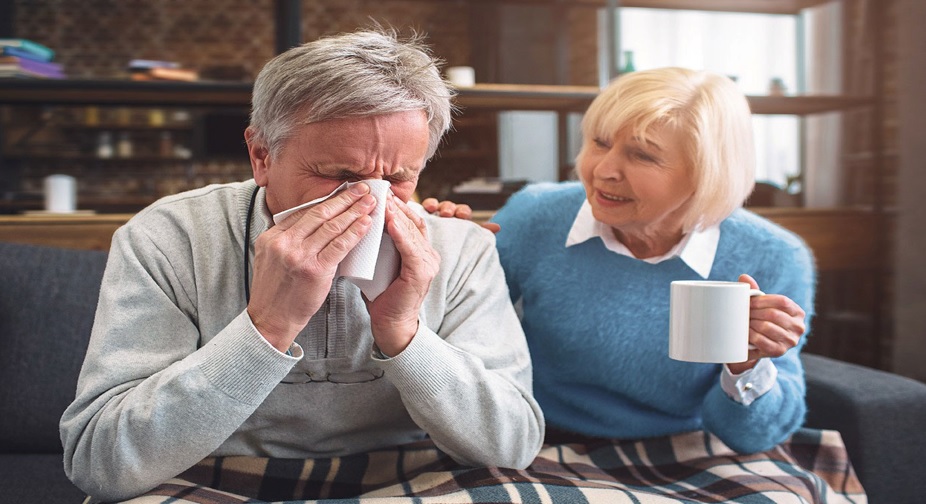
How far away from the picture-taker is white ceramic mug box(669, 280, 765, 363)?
3.77ft

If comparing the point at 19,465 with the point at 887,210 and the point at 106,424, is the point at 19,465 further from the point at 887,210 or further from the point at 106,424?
the point at 887,210

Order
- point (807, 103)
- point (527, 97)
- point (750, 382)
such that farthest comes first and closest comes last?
point (807, 103)
point (527, 97)
point (750, 382)

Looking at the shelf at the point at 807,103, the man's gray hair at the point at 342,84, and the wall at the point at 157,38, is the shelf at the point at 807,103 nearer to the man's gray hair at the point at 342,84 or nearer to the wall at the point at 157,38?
the man's gray hair at the point at 342,84

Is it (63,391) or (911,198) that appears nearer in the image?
(63,391)

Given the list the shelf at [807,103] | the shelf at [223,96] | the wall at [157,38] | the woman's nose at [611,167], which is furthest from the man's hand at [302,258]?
the wall at [157,38]

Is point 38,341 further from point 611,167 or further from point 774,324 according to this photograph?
point 774,324

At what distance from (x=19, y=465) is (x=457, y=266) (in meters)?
0.93

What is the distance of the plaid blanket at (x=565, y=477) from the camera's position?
1.14 meters

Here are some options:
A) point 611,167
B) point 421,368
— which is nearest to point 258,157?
point 421,368

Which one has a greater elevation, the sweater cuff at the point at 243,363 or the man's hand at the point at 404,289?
the man's hand at the point at 404,289

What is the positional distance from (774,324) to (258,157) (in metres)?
0.79

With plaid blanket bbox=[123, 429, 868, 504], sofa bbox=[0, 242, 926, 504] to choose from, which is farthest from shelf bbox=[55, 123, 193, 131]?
plaid blanket bbox=[123, 429, 868, 504]

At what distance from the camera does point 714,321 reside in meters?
1.16

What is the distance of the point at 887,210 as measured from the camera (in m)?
3.51
